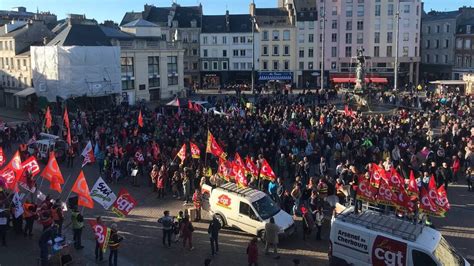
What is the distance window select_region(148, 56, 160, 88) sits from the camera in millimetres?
60719

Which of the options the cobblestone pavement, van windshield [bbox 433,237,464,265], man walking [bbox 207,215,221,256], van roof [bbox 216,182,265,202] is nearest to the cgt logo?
van windshield [bbox 433,237,464,265]

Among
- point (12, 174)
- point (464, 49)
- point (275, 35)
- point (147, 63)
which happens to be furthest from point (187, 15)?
point (12, 174)

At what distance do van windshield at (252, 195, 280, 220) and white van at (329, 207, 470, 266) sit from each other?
353 cm

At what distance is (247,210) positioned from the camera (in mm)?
17594

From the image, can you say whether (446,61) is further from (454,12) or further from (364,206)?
(364,206)

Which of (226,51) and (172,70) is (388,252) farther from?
(226,51)

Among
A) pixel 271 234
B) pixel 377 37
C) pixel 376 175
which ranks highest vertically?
pixel 377 37

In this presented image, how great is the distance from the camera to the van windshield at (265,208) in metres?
17.5

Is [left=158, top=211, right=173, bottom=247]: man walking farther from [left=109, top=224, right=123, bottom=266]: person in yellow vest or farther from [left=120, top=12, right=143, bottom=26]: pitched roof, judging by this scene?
[left=120, top=12, right=143, bottom=26]: pitched roof

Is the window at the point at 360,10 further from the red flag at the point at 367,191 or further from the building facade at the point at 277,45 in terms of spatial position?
the red flag at the point at 367,191

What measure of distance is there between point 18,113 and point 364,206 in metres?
43.8

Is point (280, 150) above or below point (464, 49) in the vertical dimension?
below

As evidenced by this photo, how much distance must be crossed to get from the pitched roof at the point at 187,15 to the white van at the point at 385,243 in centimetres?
6746

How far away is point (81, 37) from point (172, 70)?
45.4 ft
